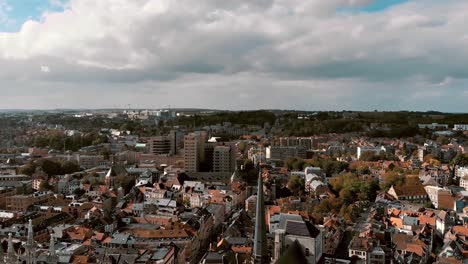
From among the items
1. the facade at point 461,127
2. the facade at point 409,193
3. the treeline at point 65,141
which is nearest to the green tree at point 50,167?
the treeline at point 65,141

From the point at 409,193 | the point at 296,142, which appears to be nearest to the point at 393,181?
the point at 409,193

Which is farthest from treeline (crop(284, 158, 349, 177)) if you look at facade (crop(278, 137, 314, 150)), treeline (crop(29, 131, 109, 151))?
treeline (crop(29, 131, 109, 151))

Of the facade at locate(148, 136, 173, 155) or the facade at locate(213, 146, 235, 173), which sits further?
the facade at locate(148, 136, 173, 155)

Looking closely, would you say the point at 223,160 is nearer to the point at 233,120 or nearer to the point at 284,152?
the point at 284,152

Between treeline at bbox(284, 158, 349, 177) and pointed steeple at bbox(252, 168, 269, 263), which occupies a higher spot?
pointed steeple at bbox(252, 168, 269, 263)

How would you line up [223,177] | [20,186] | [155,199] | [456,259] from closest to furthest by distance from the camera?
[456,259] < [155,199] < [20,186] < [223,177]

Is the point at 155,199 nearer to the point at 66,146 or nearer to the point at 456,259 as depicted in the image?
the point at 456,259

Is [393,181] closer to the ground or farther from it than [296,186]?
farther from it

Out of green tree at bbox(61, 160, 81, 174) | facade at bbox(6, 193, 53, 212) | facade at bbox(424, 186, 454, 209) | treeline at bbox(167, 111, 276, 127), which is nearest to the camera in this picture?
facade at bbox(6, 193, 53, 212)

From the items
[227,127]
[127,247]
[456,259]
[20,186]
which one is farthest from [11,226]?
[227,127]

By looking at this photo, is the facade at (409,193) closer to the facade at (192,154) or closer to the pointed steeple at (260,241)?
the facade at (192,154)

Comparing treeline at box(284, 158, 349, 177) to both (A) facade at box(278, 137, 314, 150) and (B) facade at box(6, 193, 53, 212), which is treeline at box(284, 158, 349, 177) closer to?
(A) facade at box(278, 137, 314, 150)
